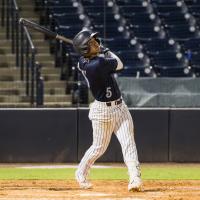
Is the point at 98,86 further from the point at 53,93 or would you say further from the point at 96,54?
the point at 53,93

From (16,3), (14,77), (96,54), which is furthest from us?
(16,3)

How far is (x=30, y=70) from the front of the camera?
15.5 meters

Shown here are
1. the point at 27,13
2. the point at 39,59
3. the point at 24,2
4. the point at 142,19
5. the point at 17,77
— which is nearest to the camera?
the point at 17,77

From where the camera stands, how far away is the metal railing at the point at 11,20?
1634 cm

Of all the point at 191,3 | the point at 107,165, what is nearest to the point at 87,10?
the point at 191,3

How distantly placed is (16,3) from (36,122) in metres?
3.90

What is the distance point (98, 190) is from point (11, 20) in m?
8.12

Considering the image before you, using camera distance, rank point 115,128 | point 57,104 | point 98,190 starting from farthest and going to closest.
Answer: point 57,104 < point 98,190 < point 115,128

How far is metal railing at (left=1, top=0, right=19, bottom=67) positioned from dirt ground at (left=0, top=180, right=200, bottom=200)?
19.8 ft

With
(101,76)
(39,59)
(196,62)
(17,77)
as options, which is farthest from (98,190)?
(39,59)

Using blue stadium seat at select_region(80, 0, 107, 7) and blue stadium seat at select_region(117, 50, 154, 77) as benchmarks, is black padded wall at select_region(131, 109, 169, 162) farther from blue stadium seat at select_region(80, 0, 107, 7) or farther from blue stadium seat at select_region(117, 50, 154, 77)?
blue stadium seat at select_region(80, 0, 107, 7)

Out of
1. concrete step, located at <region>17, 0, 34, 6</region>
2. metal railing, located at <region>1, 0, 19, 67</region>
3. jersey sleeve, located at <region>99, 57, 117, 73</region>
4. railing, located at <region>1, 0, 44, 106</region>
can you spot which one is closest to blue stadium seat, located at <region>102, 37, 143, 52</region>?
railing, located at <region>1, 0, 44, 106</region>

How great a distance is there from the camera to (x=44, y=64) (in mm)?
16922

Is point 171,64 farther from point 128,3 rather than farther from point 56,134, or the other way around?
point 56,134
